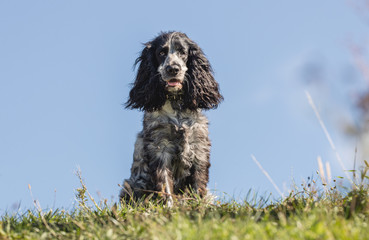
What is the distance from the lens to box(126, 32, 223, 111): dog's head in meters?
6.16

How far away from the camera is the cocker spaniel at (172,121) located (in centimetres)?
593

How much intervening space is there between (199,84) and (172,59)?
21.5 inches

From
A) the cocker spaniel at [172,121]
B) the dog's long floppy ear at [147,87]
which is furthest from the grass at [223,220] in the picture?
the dog's long floppy ear at [147,87]

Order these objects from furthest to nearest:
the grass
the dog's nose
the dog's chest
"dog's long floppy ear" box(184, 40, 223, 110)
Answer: "dog's long floppy ear" box(184, 40, 223, 110), the dog's nose, the dog's chest, the grass

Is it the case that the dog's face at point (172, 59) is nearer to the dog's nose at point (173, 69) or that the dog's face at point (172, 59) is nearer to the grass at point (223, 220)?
the dog's nose at point (173, 69)

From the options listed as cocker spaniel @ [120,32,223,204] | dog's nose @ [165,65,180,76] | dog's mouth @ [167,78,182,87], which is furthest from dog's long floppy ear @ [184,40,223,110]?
dog's nose @ [165,65,180,76]

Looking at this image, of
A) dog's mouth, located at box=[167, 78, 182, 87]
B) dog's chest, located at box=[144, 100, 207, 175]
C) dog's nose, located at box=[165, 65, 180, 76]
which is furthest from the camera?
dog's mouth, located at box=[167, 78, 182, 87]

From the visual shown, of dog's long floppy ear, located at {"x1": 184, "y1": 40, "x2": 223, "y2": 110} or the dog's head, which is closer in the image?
the dog's head

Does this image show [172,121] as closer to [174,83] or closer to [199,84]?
[174,83]

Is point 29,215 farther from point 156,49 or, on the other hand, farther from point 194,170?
point 156,49

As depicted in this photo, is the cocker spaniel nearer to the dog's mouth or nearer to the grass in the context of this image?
the dog's mouth

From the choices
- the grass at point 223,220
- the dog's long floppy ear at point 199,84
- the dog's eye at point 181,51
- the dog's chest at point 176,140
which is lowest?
the grass at point 223,220

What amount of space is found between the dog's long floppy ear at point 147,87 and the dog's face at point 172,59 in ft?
0.45

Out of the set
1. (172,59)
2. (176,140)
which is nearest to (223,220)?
(176,140)
